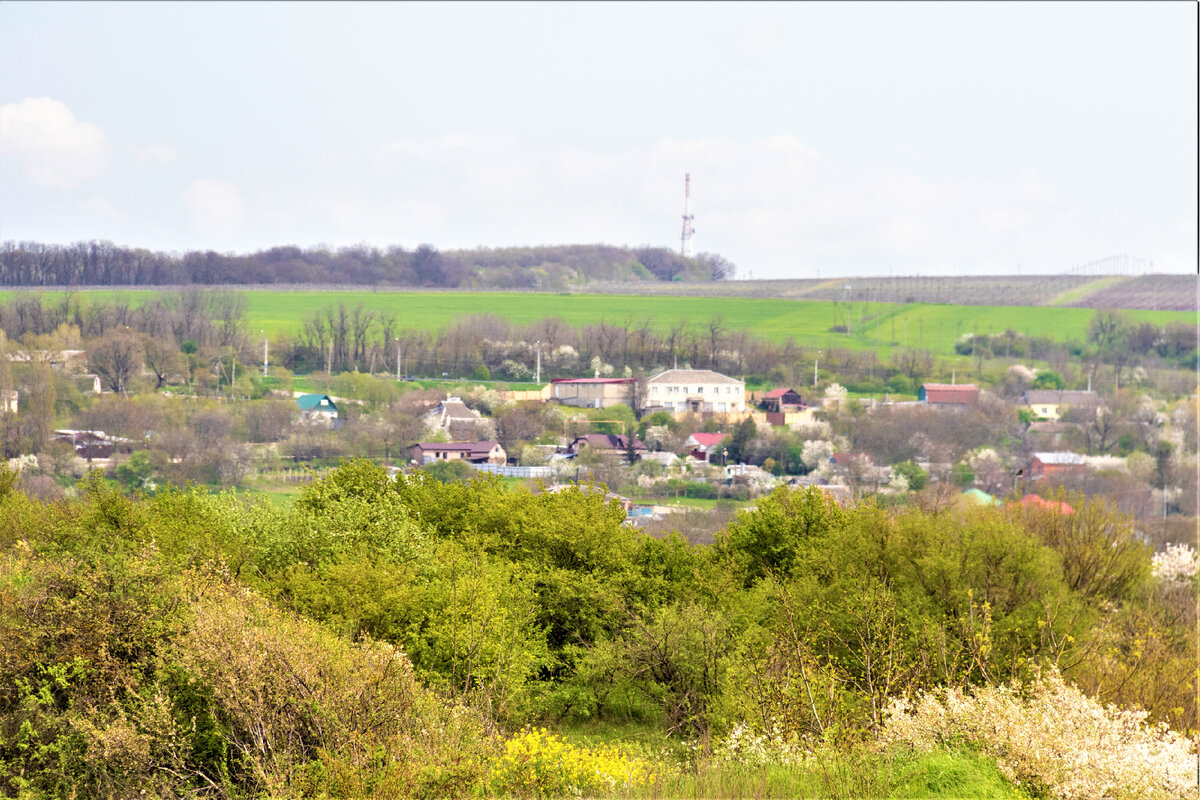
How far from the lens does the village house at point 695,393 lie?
255 ft

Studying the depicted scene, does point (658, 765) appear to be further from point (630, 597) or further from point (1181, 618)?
point (1181, 618)

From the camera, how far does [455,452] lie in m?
65.1

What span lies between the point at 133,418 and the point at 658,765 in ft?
195

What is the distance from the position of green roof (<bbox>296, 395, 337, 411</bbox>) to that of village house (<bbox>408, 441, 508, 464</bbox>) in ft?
27.7

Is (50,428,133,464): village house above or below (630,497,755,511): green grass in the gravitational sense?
above

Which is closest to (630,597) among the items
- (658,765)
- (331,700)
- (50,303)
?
(658,765)

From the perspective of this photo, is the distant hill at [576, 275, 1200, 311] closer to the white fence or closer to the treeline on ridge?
the treeline on ridge

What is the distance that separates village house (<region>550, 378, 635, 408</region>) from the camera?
256ft

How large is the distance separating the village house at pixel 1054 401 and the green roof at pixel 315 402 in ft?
161

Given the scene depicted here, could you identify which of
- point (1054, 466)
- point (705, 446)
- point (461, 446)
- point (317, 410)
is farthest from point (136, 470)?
point (1054, 466)

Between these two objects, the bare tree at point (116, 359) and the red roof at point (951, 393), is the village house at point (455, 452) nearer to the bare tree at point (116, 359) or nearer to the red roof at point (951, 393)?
the bare tree at point (116, 359)

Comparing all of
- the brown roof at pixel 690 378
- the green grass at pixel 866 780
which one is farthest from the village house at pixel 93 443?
the green grass at pixel 866 780

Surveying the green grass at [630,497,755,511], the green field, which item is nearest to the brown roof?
the green field

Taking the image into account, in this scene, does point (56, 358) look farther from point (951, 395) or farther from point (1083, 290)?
point (1083, 290)
